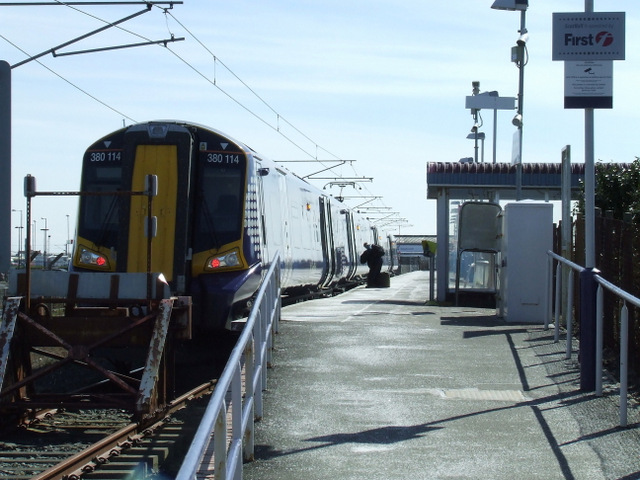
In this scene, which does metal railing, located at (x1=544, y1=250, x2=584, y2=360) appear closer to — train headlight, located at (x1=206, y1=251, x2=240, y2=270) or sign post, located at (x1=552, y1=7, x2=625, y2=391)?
sign post, located at (x1=552, y1=7, x2=625, y2=391)

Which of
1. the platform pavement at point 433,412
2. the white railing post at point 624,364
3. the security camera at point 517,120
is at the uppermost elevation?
the security camera at point 517,120

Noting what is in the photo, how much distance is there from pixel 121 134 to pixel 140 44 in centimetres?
466

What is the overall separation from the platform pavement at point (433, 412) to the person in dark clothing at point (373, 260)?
839 inches

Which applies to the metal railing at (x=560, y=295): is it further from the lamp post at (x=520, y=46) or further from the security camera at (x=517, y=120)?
the lamp post at (x=520, y=46)

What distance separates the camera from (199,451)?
3344mm

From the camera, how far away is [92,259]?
12602 mm

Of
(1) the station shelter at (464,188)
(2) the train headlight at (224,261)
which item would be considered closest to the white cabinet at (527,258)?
(2) the train headlight at (224,261)

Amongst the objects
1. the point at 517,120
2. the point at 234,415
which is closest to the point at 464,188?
the point at 517,120

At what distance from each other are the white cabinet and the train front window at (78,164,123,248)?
18.8 feet

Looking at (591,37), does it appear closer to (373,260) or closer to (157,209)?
(157,209)

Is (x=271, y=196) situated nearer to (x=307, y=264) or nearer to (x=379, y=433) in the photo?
(x=307, y=264)

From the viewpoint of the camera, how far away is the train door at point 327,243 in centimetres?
2567

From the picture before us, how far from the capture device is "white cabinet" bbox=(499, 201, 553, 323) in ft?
48.8

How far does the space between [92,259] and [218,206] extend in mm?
1687
